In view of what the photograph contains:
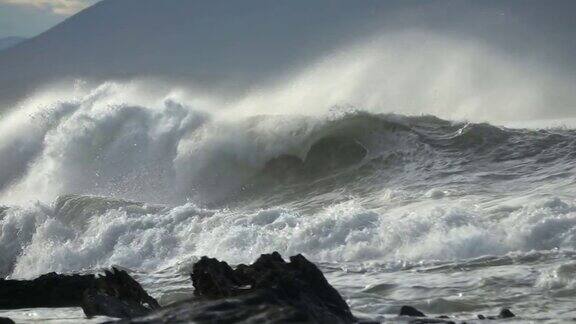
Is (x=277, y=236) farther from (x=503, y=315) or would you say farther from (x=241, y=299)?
(x=241, y=299)

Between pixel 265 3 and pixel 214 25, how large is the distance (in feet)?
33.6

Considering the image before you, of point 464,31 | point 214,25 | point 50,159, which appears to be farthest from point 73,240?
point 214,25

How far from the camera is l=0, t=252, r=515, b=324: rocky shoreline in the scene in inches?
246

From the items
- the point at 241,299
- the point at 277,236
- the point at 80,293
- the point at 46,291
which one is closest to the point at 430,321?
the point at 241,299

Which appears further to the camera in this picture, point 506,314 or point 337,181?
point 337,181

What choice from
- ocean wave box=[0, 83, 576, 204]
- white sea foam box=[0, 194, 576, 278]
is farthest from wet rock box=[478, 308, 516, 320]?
ocean wave box=[0, 83, 576, 204]

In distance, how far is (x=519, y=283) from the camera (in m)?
9.75

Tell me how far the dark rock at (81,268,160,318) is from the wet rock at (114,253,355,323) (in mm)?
794

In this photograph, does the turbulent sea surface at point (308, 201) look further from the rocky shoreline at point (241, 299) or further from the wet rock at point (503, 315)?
the rocky shoreline at point (241, 299)

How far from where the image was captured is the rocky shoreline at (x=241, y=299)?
6250mm

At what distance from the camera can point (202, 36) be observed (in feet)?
519

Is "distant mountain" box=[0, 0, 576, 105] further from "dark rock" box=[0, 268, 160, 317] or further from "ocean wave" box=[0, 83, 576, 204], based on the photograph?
"dark rock" box=[0, 268, 160, 317]

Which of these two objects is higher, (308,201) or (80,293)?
(308,201)

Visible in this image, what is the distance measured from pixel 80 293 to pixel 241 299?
13.3 ft
